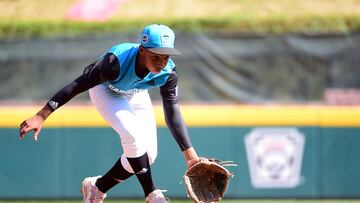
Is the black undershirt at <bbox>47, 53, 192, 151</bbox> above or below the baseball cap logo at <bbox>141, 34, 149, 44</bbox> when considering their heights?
below

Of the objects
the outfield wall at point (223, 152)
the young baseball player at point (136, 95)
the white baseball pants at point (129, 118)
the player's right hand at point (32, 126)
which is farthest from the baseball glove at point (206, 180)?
the outfield wall at point (223, 152)

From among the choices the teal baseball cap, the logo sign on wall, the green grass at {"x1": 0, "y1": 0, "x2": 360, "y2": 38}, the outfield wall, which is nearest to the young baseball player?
the teal baseball cap

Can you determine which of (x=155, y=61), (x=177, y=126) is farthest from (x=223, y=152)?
(x=155, y=61)

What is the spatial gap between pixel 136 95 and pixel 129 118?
0.29 m

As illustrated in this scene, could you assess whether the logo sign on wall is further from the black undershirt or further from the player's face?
the player's face

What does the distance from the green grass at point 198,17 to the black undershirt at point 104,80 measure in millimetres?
4461

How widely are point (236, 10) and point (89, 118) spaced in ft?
17.9

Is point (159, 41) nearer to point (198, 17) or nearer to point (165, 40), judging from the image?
point (165, 40)

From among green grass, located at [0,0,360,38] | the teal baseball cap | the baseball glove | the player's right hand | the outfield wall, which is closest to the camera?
the player's right hand

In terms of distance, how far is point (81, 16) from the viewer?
13.5m

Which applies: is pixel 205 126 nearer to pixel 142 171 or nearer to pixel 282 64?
pixel 282 64

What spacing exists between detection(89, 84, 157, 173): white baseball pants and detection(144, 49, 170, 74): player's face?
0.48 m

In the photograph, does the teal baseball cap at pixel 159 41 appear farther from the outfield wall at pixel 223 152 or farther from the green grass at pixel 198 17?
the green grass at pixel 198 17

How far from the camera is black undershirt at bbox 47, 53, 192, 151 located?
5.97 meters
